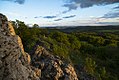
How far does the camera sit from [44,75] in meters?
26.0

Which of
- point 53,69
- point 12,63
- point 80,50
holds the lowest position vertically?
point 80,50

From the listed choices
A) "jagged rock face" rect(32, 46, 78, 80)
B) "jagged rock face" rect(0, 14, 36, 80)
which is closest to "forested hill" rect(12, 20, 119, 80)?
"jagged rock face" rect(32, 46, 78, 80)

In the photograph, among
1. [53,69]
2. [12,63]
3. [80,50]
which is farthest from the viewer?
[80,50]

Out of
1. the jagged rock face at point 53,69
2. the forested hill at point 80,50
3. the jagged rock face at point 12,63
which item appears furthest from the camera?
the forested hill at point 80,50

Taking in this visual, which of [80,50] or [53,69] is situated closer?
[53,69]

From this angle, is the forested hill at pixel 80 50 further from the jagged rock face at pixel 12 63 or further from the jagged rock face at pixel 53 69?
the jagged rock face at pixel 12 63

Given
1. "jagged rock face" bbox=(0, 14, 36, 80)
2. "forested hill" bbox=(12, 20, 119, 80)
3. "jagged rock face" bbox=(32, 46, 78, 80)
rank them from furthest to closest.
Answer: "forested hill" bbox=(12, 20, 119, 80)
"jagged rock face" bbox=(32, 46, 78, 80)
"jagged rock face" bbox=(0, 14, 36, 80)

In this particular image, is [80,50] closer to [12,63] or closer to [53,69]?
[53,69]

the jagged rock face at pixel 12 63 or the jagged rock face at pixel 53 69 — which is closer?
the jagged rock face at pixel 12 63

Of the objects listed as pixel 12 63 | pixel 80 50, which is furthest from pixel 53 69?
pixel 80 50

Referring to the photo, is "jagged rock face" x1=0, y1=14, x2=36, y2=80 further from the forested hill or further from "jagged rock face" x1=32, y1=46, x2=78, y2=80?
the forested hill

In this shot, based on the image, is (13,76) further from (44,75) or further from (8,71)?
(44,75)

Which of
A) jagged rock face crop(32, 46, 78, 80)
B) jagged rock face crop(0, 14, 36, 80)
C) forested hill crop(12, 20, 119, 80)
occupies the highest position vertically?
jagged rock face crop(0, 14, 36, 80)

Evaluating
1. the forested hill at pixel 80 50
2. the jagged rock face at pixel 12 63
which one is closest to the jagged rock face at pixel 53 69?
the forested hill at pixel 80 50
